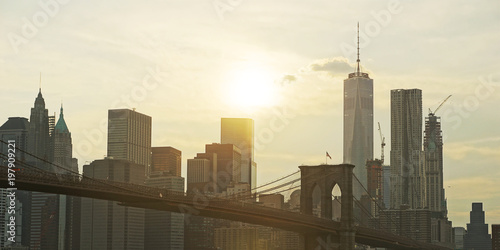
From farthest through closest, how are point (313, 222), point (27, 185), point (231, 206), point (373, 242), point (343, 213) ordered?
point (373, 242)
point (343, 213)
point (313, 222)
point (231, 206)
point (27, 185)

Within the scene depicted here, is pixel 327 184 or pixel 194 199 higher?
pixel 327 184

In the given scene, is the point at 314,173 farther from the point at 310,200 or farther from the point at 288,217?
the point at 288,217

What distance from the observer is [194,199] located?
85938mm

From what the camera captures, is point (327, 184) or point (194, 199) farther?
point (327, 184)

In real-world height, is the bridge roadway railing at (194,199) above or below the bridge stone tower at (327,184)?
below

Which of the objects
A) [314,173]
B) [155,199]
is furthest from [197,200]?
[314,173]

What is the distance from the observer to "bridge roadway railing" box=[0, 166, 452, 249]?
232 feet

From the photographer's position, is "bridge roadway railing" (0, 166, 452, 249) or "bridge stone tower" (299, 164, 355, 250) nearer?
"bridge roadway railing" (0, 166, 452, 249)

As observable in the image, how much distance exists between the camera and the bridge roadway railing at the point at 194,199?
70812mm

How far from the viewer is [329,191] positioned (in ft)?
366

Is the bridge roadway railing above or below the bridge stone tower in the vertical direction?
below

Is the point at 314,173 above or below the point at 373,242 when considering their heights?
above

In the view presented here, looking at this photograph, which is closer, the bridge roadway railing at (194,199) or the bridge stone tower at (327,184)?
the bridge roadway railing at (194,199)

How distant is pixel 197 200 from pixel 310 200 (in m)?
28.7
